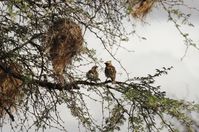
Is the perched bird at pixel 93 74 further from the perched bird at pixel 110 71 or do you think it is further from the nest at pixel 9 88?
the nest at pixel 9 88

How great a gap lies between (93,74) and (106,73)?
0.27 metres

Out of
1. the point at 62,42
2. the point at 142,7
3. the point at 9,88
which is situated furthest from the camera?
the point at 9,88

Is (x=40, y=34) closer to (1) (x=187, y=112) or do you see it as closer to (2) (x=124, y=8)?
(2) (x=124, y=8)

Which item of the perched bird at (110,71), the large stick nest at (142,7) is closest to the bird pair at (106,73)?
the perched bird at (110,71)

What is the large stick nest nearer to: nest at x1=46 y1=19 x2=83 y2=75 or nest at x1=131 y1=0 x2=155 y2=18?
nest at x1=131 y1=0 x2=155 y2=18

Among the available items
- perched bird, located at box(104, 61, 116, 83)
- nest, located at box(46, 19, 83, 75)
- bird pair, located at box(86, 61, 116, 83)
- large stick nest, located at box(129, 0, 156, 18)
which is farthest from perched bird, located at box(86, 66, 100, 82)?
large stick nest, located at box(129, 0, 156, 18)

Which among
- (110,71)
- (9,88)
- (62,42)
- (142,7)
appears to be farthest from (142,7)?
(9,88)

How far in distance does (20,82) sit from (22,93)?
164mm

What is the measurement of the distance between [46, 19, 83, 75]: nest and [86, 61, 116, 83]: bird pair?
1.73 feet

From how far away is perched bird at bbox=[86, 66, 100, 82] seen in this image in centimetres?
575

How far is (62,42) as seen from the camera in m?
5.17

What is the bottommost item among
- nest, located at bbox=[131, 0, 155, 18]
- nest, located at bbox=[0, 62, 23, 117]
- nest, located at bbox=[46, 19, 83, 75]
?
nest, located at bbox=[46, 19, 83, 75]

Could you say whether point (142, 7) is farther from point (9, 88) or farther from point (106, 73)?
point (9, 88)

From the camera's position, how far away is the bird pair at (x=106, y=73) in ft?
18.9
